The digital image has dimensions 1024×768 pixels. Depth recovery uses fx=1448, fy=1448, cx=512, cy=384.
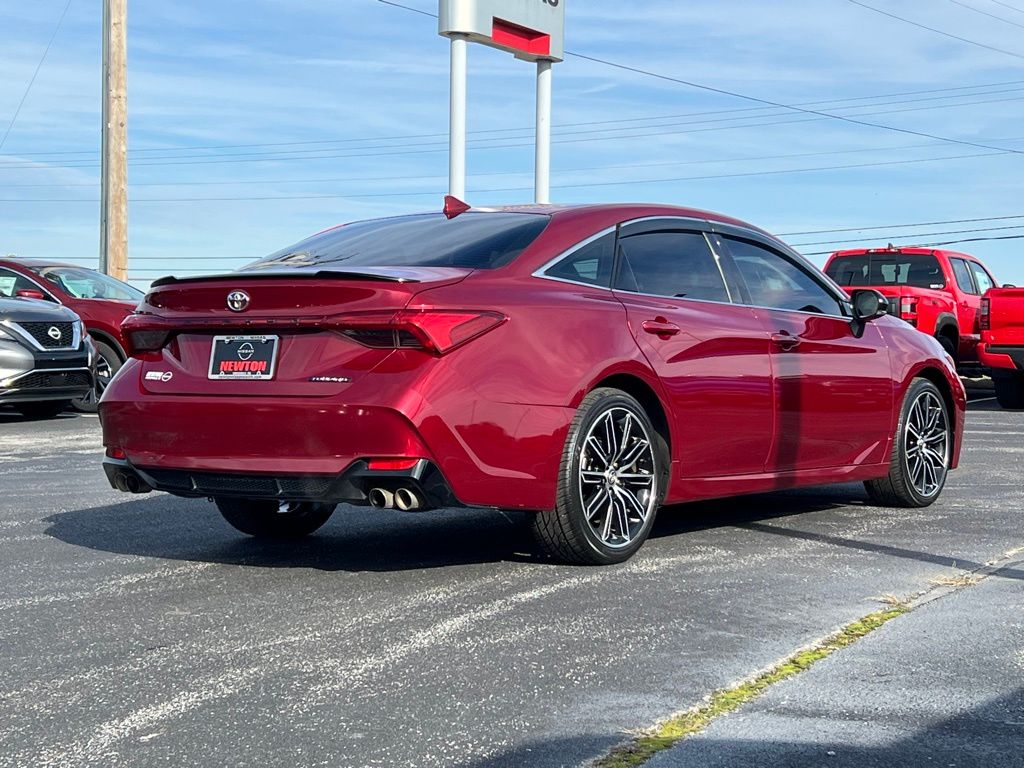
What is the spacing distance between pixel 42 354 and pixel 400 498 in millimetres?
10029

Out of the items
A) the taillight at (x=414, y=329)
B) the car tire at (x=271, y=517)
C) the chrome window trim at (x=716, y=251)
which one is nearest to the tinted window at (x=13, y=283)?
the car tire at (x=271, y=517)

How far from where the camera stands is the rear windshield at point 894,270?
1925 centimetres

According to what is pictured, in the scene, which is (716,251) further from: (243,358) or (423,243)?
(243,358)

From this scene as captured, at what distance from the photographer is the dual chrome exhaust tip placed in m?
5.38

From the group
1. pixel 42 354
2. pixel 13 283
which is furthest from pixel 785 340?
pixel 13 283

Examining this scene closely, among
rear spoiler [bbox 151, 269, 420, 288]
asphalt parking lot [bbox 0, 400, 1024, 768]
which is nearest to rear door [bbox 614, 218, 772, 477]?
asphalt parking lot [bbox 0, 400, 1024, 768]

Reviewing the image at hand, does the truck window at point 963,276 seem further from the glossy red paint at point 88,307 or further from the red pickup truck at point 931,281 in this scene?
the glossy red paint at point 88,307

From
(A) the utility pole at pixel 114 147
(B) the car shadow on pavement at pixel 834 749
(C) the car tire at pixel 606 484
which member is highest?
(A) the utility pole at pixel 114 147

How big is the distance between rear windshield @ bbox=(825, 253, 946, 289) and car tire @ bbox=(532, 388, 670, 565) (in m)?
13.6

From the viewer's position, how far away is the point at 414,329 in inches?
209

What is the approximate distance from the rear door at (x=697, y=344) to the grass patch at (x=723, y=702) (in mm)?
1625

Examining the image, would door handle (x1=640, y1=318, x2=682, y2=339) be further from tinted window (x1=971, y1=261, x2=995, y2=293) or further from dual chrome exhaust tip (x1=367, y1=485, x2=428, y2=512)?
tinted window (x1=971, y1=261, x2=995, y2=293)

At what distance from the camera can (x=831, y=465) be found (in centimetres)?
746

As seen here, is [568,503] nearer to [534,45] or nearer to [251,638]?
[251,638]
